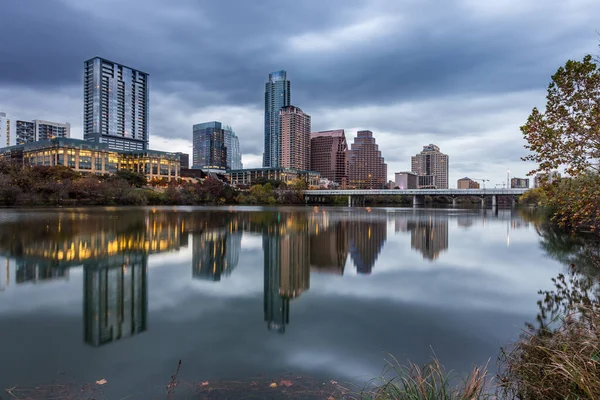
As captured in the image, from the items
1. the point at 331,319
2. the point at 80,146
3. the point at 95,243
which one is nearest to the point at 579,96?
the point at 331,319

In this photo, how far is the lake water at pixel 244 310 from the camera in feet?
21.6

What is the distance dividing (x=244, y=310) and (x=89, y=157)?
591 feet

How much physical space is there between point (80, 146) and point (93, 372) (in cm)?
18019

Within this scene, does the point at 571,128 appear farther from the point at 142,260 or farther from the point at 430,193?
the point at 430,193

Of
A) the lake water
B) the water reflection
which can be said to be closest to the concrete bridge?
the water reflection

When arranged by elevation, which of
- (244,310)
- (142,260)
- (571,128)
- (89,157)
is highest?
(89,157)

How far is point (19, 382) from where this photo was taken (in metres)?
5.73

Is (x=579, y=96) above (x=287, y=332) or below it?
above

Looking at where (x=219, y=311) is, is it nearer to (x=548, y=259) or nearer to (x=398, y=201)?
(x=548, y=259)

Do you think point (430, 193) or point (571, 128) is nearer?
point (571, 128)

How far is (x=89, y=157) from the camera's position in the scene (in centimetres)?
16150

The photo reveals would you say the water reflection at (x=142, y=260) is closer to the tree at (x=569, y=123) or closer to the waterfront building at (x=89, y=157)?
the tree at (x=569, y=123)

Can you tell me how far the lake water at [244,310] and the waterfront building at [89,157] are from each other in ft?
494

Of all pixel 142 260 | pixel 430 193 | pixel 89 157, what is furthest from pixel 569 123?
pixel 89 157
